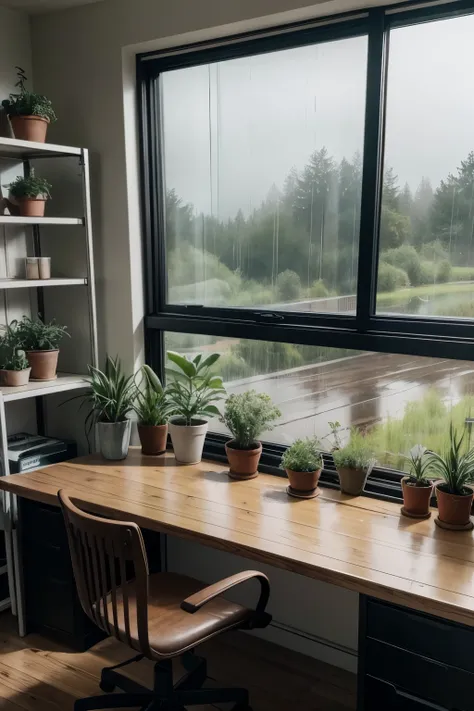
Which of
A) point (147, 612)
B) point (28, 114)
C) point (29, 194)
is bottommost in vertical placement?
point (147, 612)

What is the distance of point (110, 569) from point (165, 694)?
50 cm

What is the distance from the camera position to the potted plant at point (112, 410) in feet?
9.09

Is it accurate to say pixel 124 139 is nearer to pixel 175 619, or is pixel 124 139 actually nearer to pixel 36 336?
pixel 36 336

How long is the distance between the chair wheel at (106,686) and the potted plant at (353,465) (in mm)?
1036

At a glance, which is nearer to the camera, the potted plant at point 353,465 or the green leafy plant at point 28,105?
the potted plant at point 353,465

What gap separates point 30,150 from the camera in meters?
2.78

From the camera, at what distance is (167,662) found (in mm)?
2078

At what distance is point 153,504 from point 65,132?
1.73m

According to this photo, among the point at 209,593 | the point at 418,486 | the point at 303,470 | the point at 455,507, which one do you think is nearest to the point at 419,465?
the point at 418,486

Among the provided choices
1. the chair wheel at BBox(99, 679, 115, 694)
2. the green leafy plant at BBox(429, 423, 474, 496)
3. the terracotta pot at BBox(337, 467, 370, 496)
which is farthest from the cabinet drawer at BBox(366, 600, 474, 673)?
the chair wheel at BBox(99, 679, 115, 694)

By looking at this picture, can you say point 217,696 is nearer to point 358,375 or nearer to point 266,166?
point 358,375

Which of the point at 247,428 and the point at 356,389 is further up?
the point at 356,389

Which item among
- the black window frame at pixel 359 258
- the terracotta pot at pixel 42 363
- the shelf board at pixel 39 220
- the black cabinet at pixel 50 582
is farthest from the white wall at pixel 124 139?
the black cabinet at pixel 50 582

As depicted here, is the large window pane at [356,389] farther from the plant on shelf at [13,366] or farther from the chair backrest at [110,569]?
the chair backrest at [110,569]
